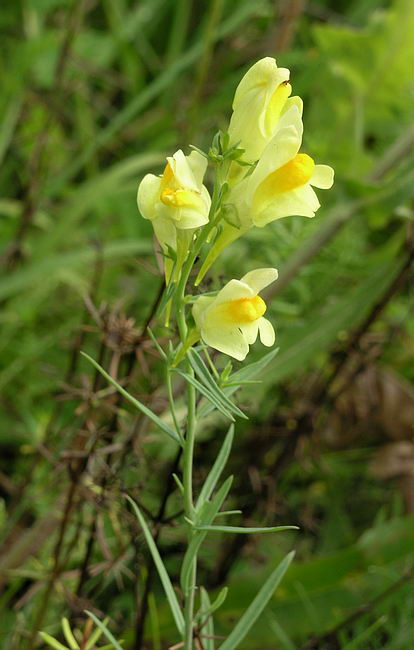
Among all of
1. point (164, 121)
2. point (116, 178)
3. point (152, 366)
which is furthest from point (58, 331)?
point (164, 121)

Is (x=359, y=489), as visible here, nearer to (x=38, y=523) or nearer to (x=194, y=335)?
(x=38, y=523)

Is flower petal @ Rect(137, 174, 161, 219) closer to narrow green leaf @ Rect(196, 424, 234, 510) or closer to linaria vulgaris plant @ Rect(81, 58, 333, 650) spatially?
linaria vulgaris plant @ Rect(81, 58, 333, 650)

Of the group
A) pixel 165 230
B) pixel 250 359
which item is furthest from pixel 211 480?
pixel 250 359

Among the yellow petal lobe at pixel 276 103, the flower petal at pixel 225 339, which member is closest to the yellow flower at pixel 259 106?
the yellow petal lobe at pixel 276 103

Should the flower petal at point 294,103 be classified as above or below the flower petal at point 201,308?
above

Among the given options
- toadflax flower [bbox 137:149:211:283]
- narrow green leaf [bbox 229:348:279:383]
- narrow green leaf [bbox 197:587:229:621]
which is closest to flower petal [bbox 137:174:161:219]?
toadflax flower [bbox 137:149:211:283]

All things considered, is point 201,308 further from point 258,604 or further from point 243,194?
point 258,604

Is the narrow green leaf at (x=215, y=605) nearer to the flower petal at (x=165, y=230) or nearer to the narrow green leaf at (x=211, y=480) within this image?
the narrow green leaf at (x=211, y=480)

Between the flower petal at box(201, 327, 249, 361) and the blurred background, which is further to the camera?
the blurred background
